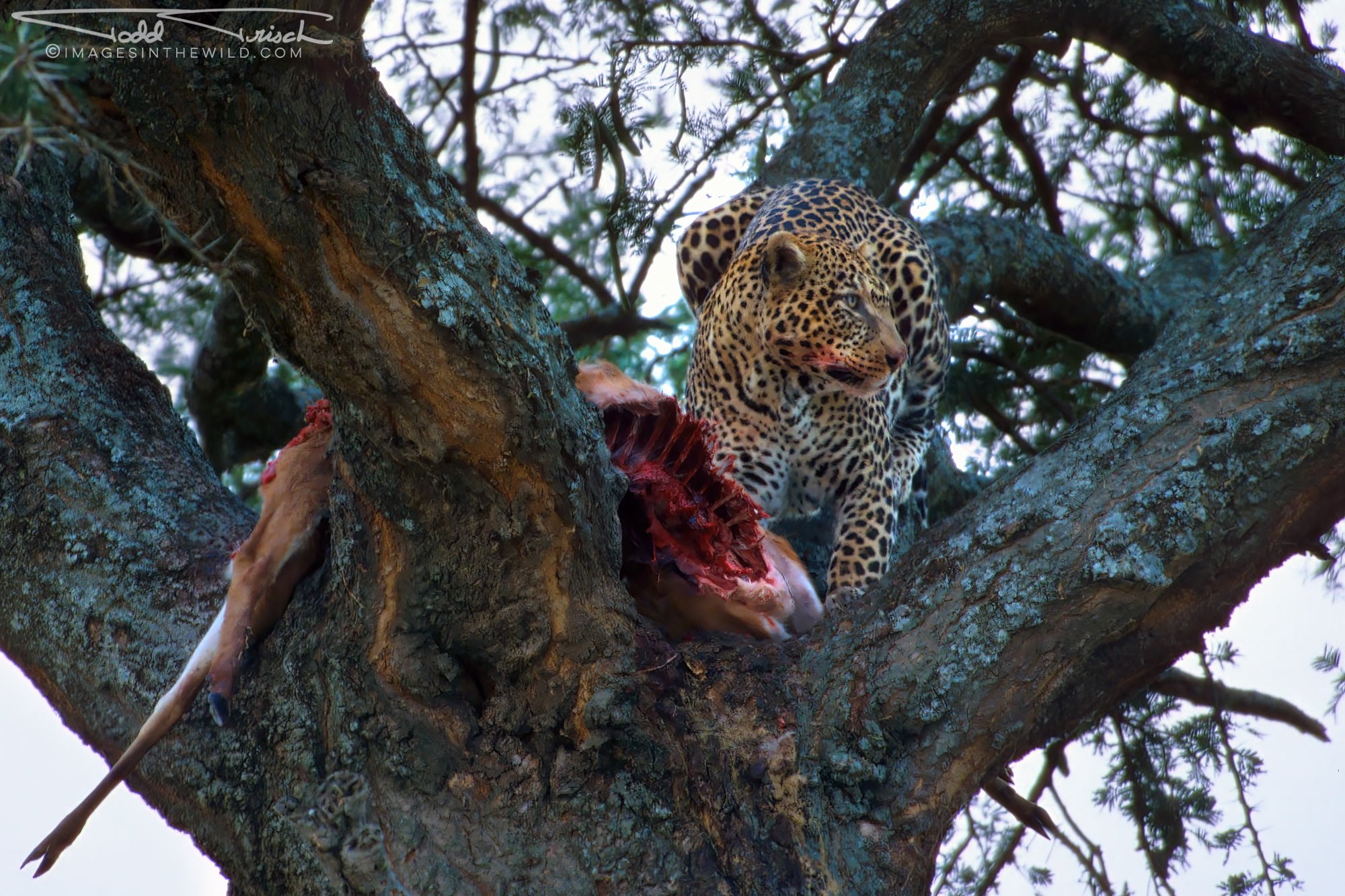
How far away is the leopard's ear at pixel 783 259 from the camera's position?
423 centimetres

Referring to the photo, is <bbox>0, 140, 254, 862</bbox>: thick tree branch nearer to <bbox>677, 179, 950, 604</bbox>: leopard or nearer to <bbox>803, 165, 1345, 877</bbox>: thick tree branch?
<bbox>803, 165, 1345, 877</bbox>: thick tree branch

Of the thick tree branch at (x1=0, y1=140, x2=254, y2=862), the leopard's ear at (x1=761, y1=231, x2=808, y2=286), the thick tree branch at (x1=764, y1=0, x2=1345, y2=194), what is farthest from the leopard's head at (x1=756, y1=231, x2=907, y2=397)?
the thick tree branch at (x1=0, y1=140, x2=254, y2=862)

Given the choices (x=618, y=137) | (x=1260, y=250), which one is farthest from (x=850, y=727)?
(x=618, y=137)

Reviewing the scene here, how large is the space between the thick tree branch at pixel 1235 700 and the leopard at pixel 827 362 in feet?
4.16

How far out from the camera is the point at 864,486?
4320mm

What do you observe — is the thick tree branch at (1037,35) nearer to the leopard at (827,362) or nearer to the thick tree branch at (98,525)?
the leopard at (827,362)

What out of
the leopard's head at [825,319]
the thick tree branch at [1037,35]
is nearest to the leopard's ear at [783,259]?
the leopard's head at [825,319]

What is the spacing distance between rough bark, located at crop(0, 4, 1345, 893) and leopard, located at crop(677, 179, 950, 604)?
140 cm

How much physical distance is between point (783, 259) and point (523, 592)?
2.26 m

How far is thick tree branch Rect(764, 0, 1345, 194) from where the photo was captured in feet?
15.3

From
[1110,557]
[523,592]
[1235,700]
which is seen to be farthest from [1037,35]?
[523,592]

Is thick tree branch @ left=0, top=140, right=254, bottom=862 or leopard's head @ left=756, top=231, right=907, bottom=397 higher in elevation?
leopard's head @ left=756, top=231, right=907, bottom=397

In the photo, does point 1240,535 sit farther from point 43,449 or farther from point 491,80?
point 491,80

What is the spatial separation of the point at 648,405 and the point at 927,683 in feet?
3.15
